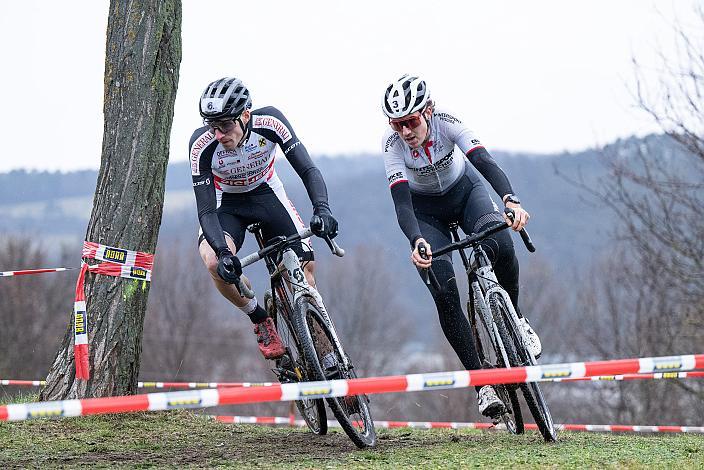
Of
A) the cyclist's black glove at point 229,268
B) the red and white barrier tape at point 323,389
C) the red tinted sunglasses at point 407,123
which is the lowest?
the red and white barrier tape at point 323,389

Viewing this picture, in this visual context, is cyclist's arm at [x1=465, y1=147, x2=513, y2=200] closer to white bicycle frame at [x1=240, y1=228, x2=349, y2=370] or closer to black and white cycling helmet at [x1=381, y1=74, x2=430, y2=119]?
black and white cycling helmet at [x1=381, y1=74, x2=430, y2=119]

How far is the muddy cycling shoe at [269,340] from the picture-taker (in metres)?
7.95

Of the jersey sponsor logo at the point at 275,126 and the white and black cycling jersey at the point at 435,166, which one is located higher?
the jersey sponsor logo at the point at 275,126

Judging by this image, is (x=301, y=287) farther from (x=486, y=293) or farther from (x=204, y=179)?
(x=486, y=293)

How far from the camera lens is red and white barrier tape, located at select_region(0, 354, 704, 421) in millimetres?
4742

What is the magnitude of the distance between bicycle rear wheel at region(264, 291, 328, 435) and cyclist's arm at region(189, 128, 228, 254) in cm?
82

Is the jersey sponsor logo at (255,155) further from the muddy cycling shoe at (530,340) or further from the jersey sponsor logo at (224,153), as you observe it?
the muddy cycling shoe at (530,340)

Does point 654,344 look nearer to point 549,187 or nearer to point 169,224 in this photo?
point 549,187

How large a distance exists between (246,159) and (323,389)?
2.88 meters

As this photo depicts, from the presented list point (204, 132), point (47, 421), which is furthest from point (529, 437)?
point (47, 421)

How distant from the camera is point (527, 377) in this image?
5.74m

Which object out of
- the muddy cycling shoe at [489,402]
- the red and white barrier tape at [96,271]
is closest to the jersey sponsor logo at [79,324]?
the red and white barrier tape at [96,271]

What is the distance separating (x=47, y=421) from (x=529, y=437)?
404 cm

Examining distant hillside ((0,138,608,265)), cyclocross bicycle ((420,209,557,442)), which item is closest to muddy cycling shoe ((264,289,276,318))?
cyclocross bicycle ((420,209,557,442))
